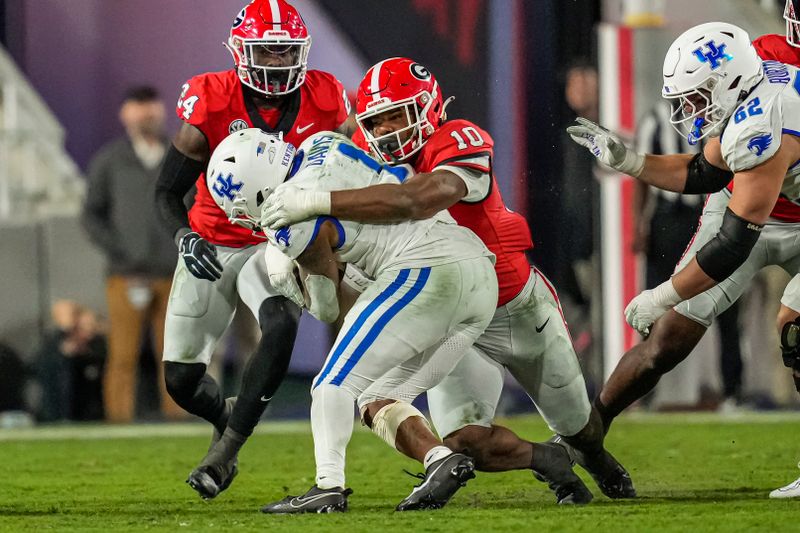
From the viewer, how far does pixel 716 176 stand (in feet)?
16.9

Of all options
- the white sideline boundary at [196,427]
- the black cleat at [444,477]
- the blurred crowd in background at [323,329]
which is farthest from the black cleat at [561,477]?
the blurred crowd in background at [323,329]

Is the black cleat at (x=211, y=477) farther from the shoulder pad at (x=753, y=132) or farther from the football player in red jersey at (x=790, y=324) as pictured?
the shoulder pad at (x=753, y=132)

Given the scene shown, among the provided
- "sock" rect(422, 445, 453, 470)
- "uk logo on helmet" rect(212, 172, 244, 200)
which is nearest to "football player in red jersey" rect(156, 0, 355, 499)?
"uk logo on helmet" rect(212, 172, 244, 200)

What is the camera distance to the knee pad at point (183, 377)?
5.37m

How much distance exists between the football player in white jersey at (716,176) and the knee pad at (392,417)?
0.93m

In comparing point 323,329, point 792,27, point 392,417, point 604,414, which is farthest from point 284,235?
point 323,329

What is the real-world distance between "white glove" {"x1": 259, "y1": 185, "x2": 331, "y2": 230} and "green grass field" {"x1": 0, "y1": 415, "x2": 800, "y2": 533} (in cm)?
90

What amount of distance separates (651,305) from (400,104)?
44.5 inches

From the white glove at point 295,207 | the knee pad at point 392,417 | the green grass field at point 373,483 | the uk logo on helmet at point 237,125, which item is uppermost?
the uk logo on helmet at point 237,125

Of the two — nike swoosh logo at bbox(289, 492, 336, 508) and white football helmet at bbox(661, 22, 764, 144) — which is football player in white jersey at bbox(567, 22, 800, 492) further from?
nike swoosh logo at bbox(289, 492, 336, 508)

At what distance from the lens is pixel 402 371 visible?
452cm

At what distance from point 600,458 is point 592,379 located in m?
3.85

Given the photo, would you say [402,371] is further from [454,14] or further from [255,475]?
[454,14]

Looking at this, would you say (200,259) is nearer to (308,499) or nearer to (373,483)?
(308,499)
